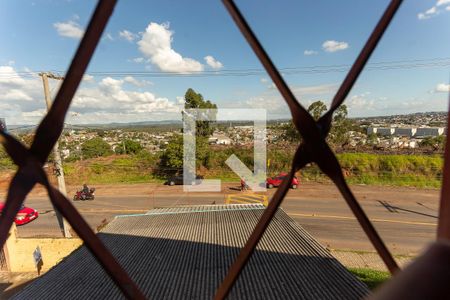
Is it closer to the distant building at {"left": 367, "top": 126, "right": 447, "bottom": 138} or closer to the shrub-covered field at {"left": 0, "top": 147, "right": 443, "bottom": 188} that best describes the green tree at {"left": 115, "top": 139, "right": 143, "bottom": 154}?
the shrub-covered field at {"left": 0, "top": 147, "right": 443, "bottom": 188}

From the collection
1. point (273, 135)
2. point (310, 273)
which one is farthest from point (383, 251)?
point (273, 135)

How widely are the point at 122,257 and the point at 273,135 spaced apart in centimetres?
2029

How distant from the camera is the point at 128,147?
3062 cm

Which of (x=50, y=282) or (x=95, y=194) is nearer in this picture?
(x=50, y=282)

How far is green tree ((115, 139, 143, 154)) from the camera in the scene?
30.3m

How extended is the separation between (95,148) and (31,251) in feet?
62.5

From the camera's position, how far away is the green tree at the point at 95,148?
2717 cm

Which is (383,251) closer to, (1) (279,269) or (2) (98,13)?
(2) (98,13)

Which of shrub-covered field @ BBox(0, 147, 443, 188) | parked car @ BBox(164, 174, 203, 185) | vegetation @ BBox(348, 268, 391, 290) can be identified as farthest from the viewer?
parked car @ BBox(164, 174, 203, 185)

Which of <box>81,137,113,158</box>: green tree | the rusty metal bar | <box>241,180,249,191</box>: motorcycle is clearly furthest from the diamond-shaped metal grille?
<box>81,137,113,158</box>: green tree

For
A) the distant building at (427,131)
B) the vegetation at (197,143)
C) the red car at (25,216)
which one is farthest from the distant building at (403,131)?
the red car at (25,216)

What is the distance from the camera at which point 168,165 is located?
23.4 m

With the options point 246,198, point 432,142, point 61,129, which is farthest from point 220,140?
point 61,129

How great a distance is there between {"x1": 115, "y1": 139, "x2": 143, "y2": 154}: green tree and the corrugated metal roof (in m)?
22.3
